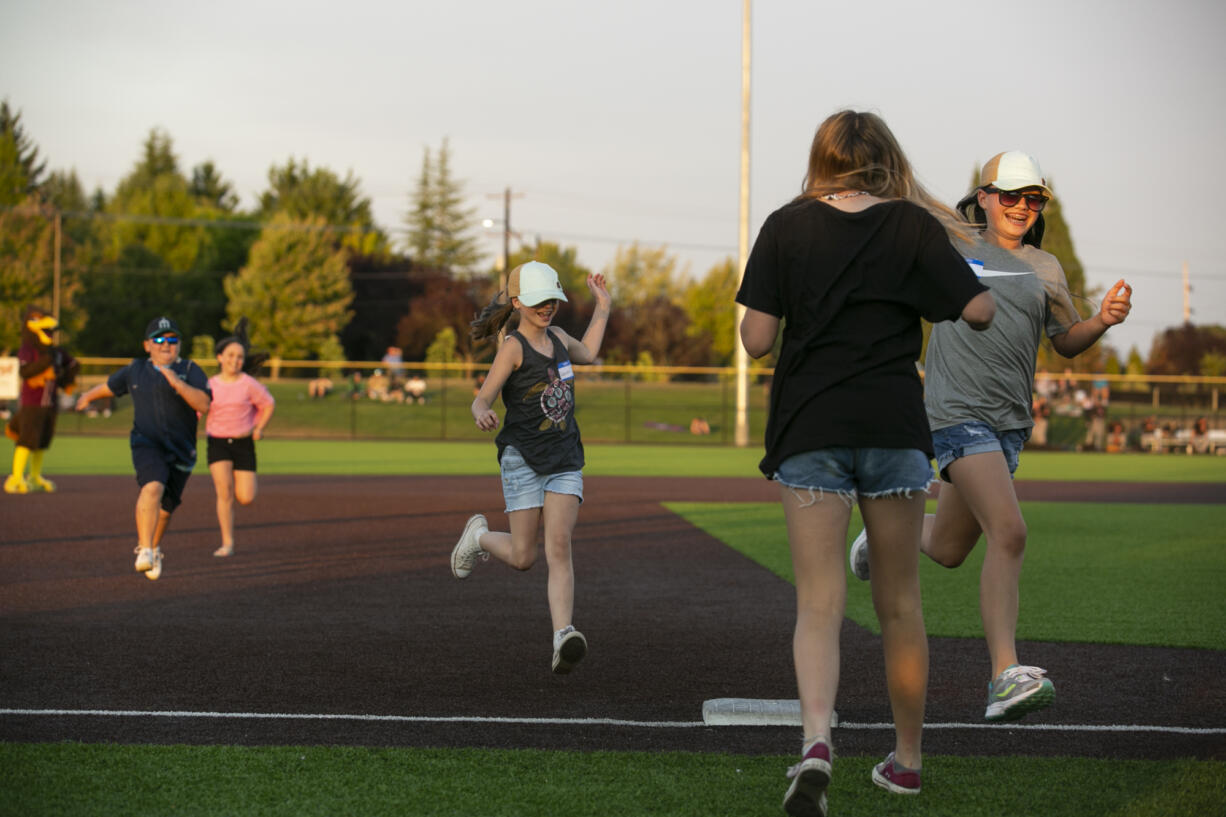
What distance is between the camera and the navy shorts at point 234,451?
460 inches

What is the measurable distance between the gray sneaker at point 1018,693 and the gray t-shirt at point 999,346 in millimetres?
1033

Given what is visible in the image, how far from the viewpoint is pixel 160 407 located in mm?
9469

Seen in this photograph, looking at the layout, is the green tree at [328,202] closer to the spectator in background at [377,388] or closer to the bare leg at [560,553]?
the spectator in background at [377,388]

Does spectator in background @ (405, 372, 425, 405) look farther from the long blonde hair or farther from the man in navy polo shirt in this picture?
the long blonde hair

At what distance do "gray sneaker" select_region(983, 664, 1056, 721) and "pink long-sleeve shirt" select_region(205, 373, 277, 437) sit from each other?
8.00 metres

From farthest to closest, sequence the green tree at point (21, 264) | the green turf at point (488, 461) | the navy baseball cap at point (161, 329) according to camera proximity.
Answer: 1. the green tree at point (21, 264)
2. the green turf at point (488, 461)
3. the navy baseball cap at point (161, 329)

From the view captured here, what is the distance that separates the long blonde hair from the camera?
420 cm

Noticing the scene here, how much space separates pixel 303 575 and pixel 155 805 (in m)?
6.42

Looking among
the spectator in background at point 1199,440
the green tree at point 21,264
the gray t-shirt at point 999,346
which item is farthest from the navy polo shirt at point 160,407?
the green tree at point 21,264

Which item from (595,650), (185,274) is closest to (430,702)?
(595,650)

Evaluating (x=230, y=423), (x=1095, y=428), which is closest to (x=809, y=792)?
(x=230, y=423)

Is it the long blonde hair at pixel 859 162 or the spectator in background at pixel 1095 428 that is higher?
the long blonde hair at pixel 859 162

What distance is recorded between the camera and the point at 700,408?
46812 mm

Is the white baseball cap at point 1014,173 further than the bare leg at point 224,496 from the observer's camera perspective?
No
